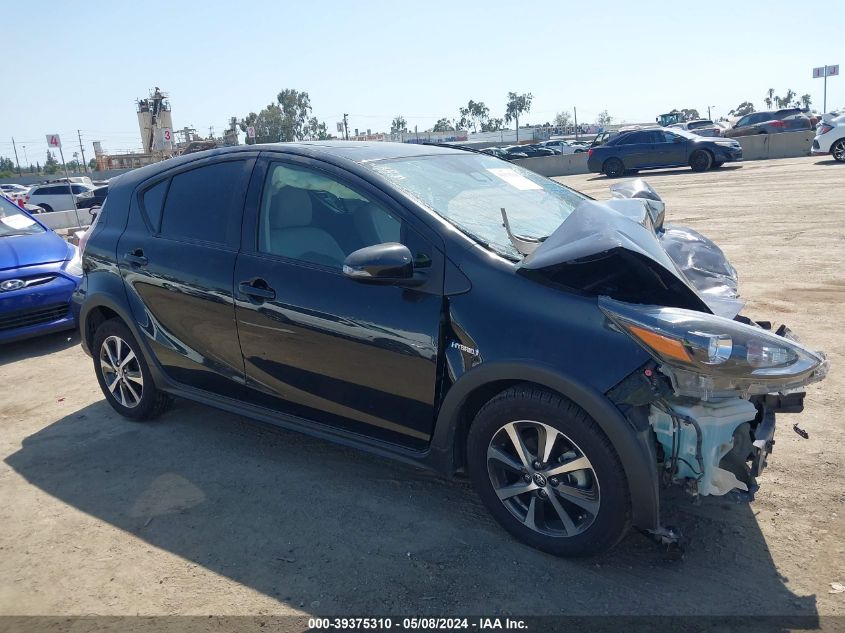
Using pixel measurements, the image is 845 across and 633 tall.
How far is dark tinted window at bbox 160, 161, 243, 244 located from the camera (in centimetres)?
401

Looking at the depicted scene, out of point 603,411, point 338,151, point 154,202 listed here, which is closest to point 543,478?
point 603,411

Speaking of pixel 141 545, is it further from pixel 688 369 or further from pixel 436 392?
pixel 688 369

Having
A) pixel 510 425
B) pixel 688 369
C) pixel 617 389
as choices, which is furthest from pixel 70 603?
pixel 688 369

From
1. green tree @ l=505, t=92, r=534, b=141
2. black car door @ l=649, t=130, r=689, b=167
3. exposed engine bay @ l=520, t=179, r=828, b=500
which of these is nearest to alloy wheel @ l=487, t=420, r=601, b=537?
exposed engine bay @ l=520, t=179, r=828, b=500

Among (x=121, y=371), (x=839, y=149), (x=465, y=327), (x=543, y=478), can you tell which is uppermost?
(x=465, y=327)

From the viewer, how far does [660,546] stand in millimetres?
2852

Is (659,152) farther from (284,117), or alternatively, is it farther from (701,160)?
(284,117)

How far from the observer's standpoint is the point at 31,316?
673cm

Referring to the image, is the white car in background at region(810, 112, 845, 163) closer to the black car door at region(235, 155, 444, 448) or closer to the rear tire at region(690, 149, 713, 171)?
the rear tire at region(690, 149, 713, 171)

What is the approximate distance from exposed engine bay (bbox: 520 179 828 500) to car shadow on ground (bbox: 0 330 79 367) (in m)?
5.66

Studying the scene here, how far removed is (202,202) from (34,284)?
357 centimetres

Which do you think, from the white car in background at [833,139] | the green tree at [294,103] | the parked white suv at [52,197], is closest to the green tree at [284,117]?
the green tree at [294,103]

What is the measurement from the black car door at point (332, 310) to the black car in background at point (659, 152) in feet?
71.2

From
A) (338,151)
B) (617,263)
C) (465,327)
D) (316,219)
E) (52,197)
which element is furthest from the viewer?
(52,197)
